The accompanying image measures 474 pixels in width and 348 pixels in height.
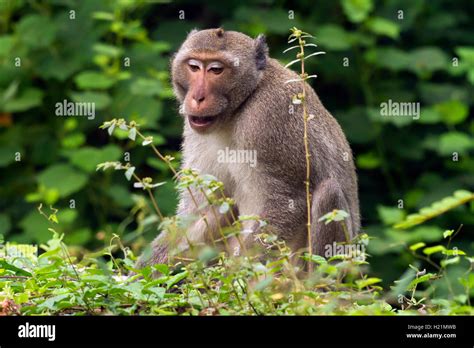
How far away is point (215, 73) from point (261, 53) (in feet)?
1.53

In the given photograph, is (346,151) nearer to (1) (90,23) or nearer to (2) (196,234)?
(2) (196,234)

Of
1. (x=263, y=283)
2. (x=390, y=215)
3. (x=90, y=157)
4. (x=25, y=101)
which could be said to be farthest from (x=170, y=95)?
(x=263, y=283)

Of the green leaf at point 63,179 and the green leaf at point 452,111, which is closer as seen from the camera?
the green leaf at point 63,179

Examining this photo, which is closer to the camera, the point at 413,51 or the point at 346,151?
the point at 346,151

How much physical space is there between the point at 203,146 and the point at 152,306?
3008 mm

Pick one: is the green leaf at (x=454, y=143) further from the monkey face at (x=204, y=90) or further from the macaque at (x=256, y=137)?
the monkey face at (x=204, y=90)

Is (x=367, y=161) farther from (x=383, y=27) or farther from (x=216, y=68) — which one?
(x=216, y=68)

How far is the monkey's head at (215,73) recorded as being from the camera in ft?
28.8

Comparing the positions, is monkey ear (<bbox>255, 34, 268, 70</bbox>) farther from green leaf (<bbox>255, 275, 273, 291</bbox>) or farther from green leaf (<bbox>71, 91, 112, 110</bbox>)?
green leaf (<bbox>71, 91, 112, 110</bbox>)

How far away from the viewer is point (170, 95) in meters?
13.7

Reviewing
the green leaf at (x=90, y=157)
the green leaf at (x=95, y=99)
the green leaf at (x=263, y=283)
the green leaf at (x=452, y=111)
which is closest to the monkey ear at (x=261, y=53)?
the green leaf at (x=263, y=283)

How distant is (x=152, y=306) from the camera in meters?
6.54

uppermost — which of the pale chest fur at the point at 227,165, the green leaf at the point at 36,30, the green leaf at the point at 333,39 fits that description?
the green leaf at the point at 36,30
